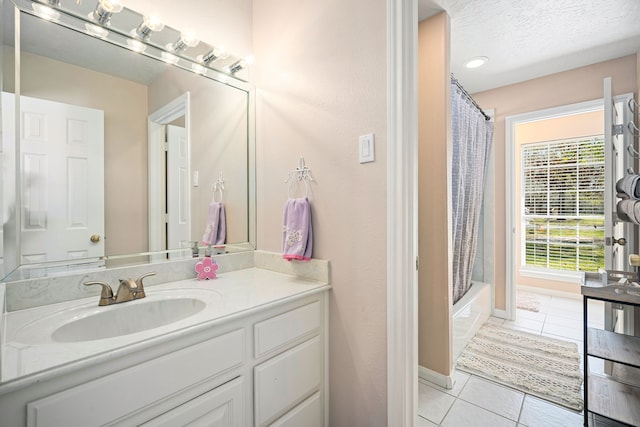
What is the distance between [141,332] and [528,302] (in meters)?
4.08

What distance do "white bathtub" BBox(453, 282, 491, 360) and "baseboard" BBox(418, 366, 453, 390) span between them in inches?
10.6

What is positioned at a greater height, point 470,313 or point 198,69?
point 198,69

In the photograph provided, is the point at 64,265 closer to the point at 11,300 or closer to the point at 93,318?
the point at 11,300

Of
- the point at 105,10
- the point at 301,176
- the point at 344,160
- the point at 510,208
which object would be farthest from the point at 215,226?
the point at 510,208

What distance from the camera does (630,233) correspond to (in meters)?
1.80

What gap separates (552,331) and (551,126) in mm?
2714

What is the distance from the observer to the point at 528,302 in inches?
138

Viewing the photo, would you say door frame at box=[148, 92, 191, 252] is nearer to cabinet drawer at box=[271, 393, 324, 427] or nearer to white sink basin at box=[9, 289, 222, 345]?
white sink basin at box=[9, 289, 222, 345]

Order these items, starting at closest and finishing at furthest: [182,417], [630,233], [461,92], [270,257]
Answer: [182,417]
[270,257]
[630,233]
[461,92]

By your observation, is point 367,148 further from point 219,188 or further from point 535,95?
point 535,95

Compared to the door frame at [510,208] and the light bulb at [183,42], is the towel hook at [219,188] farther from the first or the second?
the door frame at [510,208]

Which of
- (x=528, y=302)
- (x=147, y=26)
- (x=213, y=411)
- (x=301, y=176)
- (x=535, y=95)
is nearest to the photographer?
(x=213, y=411)

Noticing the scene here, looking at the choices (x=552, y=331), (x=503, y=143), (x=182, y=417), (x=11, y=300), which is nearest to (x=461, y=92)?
(x=503, y=143)

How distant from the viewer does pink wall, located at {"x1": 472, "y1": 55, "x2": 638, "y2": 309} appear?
246 cm
